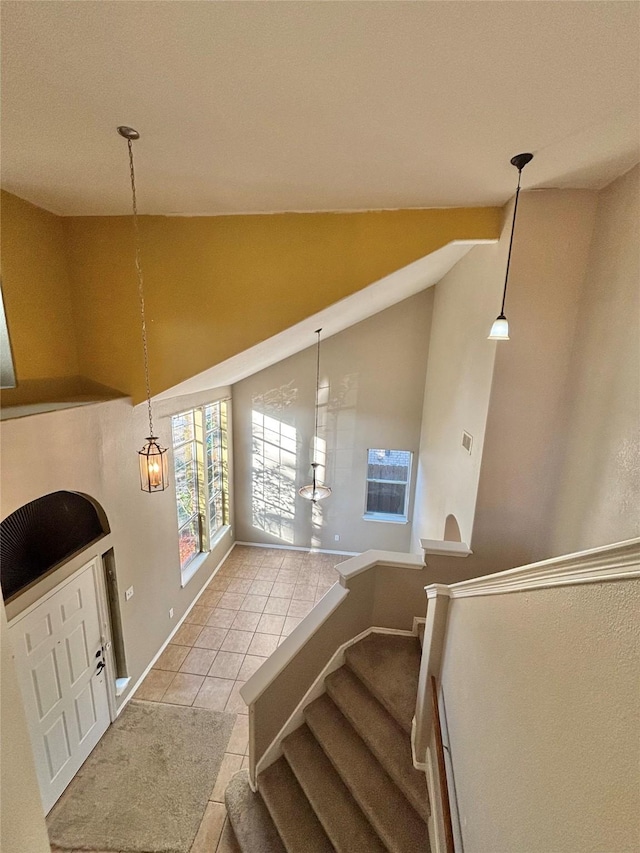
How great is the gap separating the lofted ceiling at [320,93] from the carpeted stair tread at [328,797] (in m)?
4.19

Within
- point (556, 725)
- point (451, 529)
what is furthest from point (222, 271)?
point (451, 529)

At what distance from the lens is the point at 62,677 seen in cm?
309

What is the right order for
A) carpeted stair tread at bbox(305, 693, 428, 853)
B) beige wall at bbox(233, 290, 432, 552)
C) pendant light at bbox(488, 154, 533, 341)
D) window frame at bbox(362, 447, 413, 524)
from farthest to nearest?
window frame at bbox(362, 447, 413, 524), beige wall at bbox(233, 290, 432, 552), carpeted stair tread at bbox(305, 693, 428, 853), pendant light at bbox(488, 154, 533, 341)

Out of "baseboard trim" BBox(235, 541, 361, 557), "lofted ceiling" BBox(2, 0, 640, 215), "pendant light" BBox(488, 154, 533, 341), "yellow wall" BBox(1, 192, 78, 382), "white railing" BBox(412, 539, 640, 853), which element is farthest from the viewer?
"baseboard trim" BBox(235, 541, 361, 557)

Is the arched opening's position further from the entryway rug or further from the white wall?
the entryway rug

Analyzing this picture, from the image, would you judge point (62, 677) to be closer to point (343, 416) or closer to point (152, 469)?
point (152, 469)

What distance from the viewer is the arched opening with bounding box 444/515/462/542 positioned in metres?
4.03

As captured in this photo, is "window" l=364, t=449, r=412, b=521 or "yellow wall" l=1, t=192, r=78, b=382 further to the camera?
"window" l=364, t=449, r=412, b=521

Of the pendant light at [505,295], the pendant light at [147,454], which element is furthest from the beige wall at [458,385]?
the pendant light at [147,454]

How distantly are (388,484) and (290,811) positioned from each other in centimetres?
482

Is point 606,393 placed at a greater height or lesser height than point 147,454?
greater

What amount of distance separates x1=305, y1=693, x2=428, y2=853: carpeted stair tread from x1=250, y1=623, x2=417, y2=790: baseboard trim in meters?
0.07

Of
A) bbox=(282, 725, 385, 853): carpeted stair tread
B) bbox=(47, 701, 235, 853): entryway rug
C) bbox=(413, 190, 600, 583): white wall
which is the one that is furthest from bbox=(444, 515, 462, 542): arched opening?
bbox=(47, 701, 235, 853): entryway rug

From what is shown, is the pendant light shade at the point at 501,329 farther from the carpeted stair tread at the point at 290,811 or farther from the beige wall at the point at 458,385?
the carpeted stair tread at the point at 290,811
